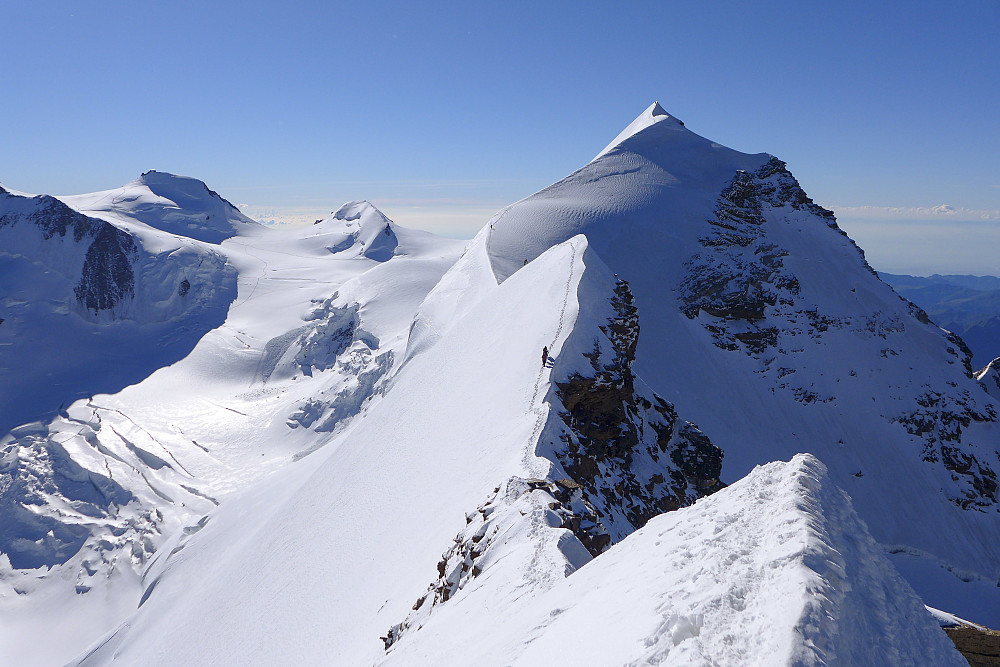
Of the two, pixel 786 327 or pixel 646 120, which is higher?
pixel 646 120

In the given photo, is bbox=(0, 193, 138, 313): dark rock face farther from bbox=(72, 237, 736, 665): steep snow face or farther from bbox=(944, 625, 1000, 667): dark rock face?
bbox=(944, 625, 1000, 667): dark rock face

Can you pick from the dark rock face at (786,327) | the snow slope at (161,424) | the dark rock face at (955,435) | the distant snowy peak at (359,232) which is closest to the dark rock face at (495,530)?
the snow slope at (161,424)

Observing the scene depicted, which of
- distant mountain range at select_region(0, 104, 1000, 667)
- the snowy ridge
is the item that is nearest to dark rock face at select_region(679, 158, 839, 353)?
distant mountain range at select_region(0, 104, 1000, 667)

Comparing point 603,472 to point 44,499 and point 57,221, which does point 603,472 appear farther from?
point 57,221

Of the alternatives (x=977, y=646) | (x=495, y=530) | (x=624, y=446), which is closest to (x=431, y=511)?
(x=495, y=530)

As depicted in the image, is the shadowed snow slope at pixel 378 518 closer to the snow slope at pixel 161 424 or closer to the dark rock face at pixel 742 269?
the snow slope at pixel 161 424

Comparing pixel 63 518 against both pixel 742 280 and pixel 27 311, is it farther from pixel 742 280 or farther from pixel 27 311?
pixel 742 280

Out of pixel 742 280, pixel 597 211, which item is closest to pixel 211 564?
pixel 597 211
